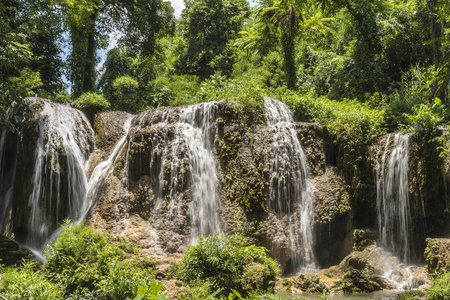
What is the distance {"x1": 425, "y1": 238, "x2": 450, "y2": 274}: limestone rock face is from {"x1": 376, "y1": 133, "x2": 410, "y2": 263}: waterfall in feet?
4.41

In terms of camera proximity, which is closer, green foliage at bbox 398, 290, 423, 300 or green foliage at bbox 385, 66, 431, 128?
green foliage at bbox 398, 290, 423, 300

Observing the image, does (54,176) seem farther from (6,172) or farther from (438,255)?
(438,255)

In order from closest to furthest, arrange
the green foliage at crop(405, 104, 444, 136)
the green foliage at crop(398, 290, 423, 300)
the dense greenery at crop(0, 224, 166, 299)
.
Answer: the dense greenery at crop(0, 224, 166, 299)
the green foliage at crop(398, 290, 423, 300)
the green foliage at crop(405, 104, 444, 136)

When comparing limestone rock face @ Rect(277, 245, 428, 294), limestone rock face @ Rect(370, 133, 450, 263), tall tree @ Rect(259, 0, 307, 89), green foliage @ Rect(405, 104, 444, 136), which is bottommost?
limestone rock face @ Rect(277, 245, 428, 294)

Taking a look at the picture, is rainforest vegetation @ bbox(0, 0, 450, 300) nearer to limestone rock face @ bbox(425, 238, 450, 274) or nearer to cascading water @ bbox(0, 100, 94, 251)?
limestone rock face @ bbox(425, 238, 450, 274)

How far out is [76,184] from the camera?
1195 centimetres

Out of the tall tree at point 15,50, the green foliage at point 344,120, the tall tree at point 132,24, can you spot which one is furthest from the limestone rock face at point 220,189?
the tall tree at point 132,24

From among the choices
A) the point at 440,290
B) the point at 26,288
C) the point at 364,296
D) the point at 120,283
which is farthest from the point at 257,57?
the point at 26,288

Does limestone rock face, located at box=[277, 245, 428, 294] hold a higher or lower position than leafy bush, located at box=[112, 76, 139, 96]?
lower

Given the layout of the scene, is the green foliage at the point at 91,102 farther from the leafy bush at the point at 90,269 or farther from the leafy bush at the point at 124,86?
the leafy bush at the point at 90,269

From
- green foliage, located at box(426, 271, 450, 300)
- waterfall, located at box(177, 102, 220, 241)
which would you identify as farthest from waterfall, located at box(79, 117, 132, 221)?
green foliage, located at box(426, 271, 450, 300)

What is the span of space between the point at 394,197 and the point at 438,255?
2599 mm

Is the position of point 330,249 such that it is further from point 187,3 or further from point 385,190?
point 187,3

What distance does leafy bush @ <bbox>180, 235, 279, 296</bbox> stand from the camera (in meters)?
6.48
